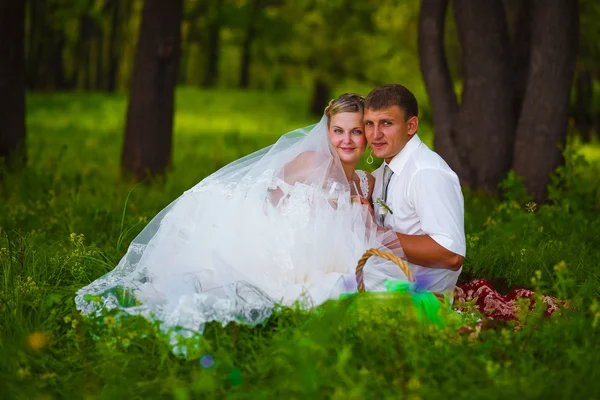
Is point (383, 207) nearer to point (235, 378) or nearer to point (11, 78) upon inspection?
point (235, 378)

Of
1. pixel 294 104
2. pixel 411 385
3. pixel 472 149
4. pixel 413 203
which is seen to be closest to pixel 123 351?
pixel 411 385

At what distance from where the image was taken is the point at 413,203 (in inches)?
184

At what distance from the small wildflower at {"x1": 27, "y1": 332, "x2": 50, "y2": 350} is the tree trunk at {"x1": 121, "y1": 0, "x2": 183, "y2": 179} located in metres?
6.09

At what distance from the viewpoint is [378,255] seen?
4113mm

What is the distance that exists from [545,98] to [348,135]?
3842 mm

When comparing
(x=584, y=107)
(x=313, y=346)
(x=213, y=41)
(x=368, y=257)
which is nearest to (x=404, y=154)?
(x=368, y=257)

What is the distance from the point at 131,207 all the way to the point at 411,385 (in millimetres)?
4743

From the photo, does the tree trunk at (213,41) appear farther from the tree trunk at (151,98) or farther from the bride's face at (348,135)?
the bride's face at (348,135)

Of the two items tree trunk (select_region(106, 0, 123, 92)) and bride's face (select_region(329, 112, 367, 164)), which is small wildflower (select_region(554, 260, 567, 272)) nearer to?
bride's face (select_region(329, 112, 367, 164))

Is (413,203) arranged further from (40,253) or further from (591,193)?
(591,193)

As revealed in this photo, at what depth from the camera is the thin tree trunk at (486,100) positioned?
814 centimetres

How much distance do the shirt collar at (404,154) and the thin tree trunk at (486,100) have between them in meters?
3.69

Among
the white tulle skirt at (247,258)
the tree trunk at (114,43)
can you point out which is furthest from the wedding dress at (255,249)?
the tree trunk at (114,43)

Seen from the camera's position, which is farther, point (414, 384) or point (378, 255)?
point (378, 255)
